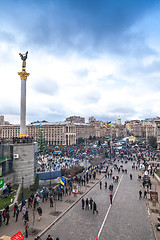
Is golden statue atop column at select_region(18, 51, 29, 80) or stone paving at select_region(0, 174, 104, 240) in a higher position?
golden statue atop column at select_region(18, 51, 29, 80)

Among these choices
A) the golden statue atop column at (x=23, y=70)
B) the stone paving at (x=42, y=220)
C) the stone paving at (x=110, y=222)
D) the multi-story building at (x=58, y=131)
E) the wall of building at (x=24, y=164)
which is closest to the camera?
the stone paving at (x=110, y=222)

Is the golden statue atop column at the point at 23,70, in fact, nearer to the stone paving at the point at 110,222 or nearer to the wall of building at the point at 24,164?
the wall of building at the point at 24,164

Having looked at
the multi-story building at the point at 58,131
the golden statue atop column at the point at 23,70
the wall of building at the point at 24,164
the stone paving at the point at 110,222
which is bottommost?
the stone paving at the point at 110,222

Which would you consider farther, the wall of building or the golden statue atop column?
the golden statue atop column

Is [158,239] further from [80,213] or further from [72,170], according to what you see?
[72,170]

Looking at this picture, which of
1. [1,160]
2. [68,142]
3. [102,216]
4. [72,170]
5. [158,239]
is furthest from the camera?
[68,142]

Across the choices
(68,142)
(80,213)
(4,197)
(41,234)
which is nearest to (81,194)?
(80,213)

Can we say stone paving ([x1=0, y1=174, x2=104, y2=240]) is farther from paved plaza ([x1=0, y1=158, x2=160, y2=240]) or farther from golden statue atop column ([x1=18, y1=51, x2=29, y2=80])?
golden statue atop column ([x1=18, y1=51, x2=29, y2=80])

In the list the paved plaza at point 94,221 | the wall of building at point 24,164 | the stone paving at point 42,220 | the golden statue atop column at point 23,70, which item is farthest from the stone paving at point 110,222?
the golden statue atop column at point 23,70

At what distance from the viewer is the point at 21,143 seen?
78.7 ft

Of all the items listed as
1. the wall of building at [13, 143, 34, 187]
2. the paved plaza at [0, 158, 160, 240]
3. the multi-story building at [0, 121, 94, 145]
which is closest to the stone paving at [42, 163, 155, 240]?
the paved plaza at [0, 158, 160, 240]

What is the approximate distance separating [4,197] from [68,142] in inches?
3825

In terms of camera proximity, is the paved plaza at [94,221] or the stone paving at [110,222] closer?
the stone paving at [110,222]

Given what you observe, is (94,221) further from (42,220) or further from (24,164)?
(24,164)
